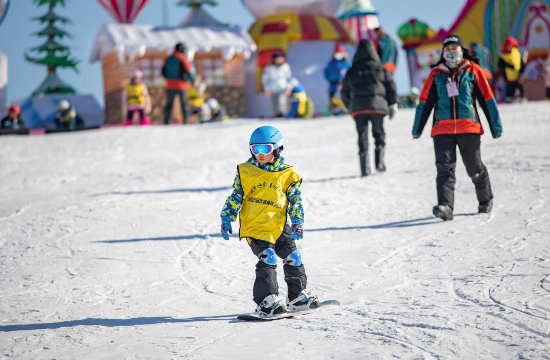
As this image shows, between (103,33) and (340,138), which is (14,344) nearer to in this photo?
(340,138)

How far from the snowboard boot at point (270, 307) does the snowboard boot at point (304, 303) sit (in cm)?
13

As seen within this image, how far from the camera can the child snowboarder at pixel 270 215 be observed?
10.4 ft

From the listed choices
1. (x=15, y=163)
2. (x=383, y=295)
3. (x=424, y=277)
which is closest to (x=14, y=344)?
(x=383, y=295)

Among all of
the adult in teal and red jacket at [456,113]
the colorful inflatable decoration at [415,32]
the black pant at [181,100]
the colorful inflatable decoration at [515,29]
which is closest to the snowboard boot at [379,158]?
the adult in teal and red jacket at [456,113]

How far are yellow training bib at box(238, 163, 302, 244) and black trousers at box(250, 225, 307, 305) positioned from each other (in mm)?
48

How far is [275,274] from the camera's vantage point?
321cm

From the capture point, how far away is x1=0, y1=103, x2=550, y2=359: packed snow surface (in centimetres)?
271

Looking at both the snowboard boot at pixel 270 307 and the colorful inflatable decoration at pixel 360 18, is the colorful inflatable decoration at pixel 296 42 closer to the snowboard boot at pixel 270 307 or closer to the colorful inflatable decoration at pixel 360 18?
the colorful inflatable decoration at pixel 360 18

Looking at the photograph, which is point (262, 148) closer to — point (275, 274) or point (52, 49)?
point (275, 274)

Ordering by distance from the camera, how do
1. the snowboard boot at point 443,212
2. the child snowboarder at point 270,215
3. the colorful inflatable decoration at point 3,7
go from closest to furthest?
the child snowboarder at point 270,215 < the snowboard boot at point 443,212 < the colorful inflatable decoration at point 3,7

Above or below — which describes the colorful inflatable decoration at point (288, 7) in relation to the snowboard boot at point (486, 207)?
above

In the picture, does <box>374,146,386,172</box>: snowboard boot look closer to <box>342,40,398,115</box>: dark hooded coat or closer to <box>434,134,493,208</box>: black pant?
<box>342,40,398,115</box>: dark hooded coat

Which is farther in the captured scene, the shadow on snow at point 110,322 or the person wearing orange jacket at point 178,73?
the person wearing orange jacket at point 178,73

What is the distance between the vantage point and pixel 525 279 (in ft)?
11.3
